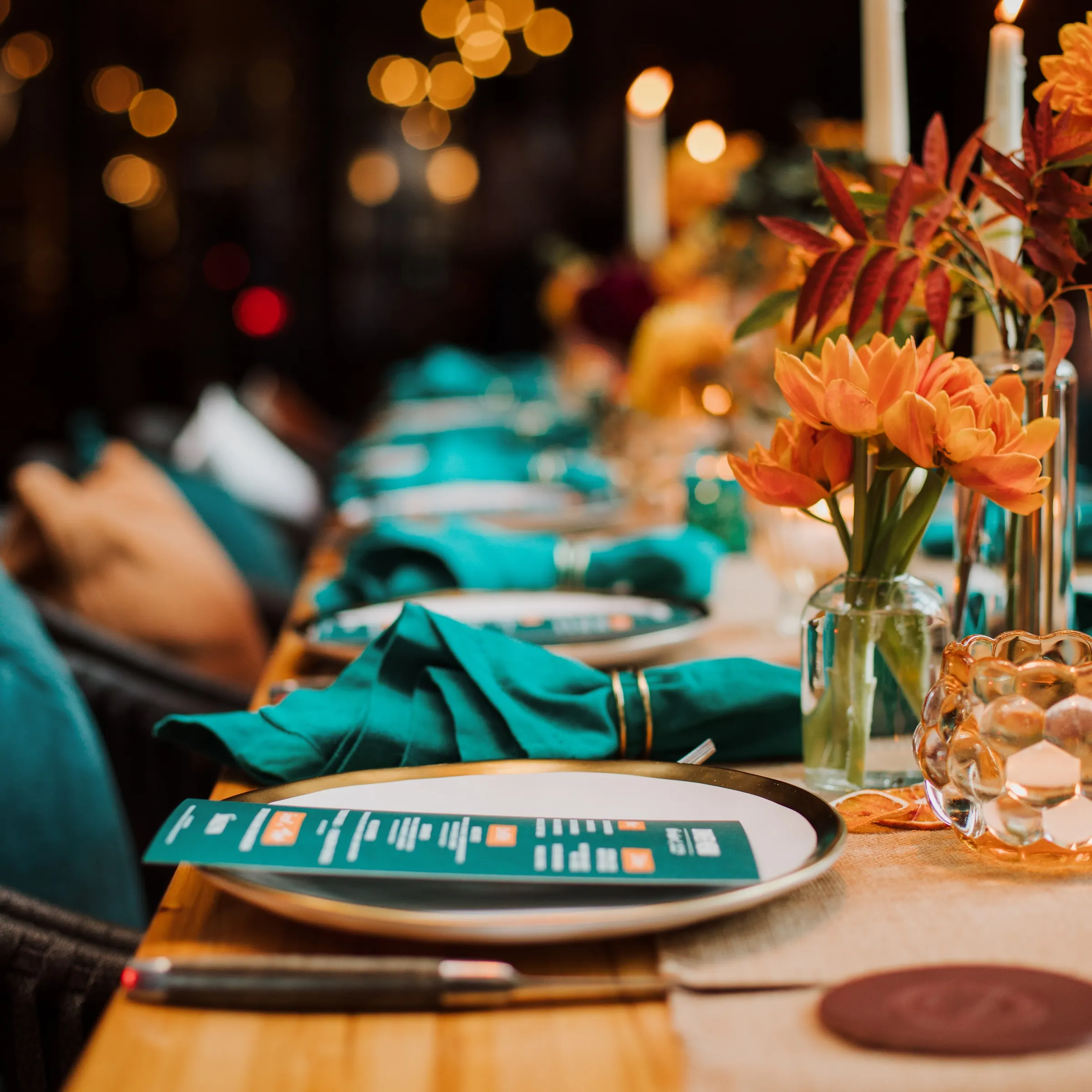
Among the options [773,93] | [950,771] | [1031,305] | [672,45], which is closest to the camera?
[950,771]

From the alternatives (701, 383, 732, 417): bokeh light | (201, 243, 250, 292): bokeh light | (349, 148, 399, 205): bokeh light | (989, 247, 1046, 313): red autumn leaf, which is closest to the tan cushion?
(701, 383, 732, 417): bokeh light

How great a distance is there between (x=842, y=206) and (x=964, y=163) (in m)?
0.08

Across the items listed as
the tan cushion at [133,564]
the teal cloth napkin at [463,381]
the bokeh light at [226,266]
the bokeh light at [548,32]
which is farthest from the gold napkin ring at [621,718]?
the bokeh light at [548,32]

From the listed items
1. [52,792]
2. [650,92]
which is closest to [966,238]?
[52,792]

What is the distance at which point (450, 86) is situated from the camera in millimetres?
7109

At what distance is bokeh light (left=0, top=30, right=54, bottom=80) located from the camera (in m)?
6.52

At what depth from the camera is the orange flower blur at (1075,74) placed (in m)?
0.80

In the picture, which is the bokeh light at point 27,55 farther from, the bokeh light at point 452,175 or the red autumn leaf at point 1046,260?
the red autumn leaf at point 1046,260

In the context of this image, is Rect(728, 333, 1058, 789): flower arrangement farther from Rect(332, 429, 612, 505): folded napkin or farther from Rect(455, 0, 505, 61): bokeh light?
Rect(455, 0, 505, 61): bokeh light

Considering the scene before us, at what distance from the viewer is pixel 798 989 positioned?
569 millimetres

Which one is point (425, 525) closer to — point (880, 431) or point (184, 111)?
point (880, 431)

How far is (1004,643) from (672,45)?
654cm

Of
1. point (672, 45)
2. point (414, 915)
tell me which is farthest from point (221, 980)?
point (672, 45)

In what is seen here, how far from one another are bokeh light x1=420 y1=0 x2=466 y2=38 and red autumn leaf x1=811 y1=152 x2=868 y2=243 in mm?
6625
